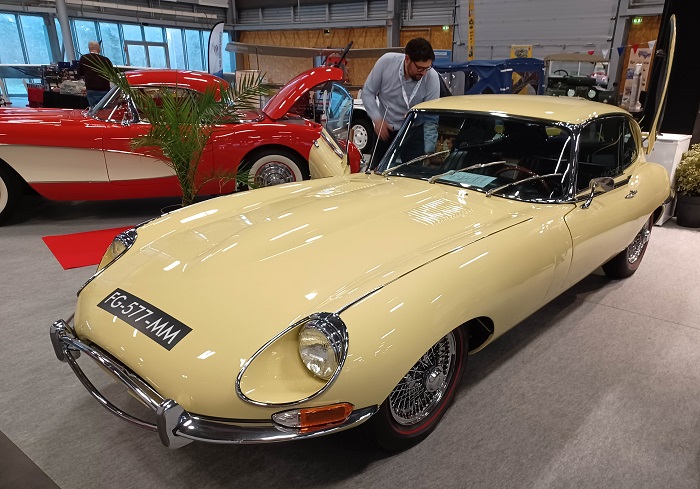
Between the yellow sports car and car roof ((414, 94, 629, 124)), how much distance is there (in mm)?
17

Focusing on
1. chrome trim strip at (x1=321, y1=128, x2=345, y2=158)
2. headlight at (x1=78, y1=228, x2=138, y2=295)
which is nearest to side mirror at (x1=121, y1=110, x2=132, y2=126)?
chrome trim strip at (x1=321, y1=128, x2=345, y2=158)

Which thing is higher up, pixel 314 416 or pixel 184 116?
pixel 184 116

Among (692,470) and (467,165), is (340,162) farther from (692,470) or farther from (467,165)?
(692,470)

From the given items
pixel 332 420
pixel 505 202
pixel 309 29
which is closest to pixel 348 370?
pixel 332 420

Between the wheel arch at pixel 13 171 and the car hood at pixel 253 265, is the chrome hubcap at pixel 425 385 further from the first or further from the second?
the wheel arch at pixel 13 171

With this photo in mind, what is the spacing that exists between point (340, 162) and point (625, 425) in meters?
2.28

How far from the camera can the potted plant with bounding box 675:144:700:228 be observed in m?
5.07

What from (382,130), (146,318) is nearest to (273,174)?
(382,130)

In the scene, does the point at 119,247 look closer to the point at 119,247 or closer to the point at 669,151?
the point at 119,247

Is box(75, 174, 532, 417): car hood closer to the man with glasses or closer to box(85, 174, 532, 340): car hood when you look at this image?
box(85, 174, 532, 340): car hood

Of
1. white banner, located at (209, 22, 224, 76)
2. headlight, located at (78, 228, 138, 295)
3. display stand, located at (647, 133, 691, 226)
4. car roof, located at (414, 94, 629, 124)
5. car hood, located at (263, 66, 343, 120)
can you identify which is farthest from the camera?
white banner, located at (209, 22, 224, 76)

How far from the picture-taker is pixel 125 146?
4.77 m

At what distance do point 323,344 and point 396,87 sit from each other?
3146mm

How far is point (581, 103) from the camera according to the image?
3115 millimetres
